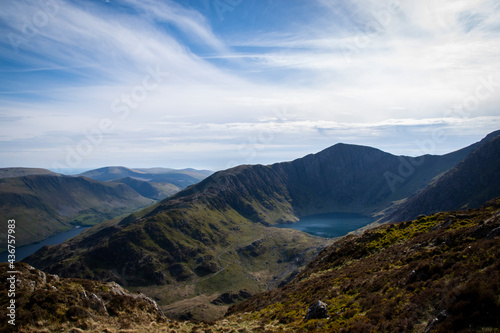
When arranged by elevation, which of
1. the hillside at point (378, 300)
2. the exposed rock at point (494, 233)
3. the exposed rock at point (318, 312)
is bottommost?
the exposed rock at point (318, 312)

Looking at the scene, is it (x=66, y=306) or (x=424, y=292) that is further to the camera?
(x=66, y=306)

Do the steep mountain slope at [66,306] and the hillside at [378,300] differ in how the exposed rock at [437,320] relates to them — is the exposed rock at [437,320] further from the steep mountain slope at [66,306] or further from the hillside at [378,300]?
the steep mountain slope at [66,306]

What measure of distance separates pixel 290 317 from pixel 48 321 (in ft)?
97.6

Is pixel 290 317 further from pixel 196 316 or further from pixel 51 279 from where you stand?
pixel 196 316

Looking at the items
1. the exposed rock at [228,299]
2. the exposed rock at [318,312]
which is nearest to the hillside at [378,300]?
the exposed rock at [318,312]

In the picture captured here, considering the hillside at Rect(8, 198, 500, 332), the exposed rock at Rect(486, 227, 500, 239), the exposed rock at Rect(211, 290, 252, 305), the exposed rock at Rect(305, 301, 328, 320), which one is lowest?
the exposed rock at Rect(211, 290, 252, 305)

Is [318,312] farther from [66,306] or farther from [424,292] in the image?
[66,306]

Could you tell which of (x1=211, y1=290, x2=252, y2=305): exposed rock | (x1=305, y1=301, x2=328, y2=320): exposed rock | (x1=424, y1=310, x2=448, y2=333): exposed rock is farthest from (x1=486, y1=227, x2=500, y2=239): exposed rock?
(x1=211, y1=290, x2=252, y2=305): exposed rock

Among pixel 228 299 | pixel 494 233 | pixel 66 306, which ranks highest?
pixel 494 233

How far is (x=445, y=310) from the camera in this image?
17.8 m

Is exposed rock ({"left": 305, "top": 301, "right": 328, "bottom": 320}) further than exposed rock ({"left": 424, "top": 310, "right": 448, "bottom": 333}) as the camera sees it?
Yes

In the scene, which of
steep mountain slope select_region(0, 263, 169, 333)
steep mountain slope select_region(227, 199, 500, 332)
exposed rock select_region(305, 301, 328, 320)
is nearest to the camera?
steep mountain slope select_region(227, 199, 500, 332)

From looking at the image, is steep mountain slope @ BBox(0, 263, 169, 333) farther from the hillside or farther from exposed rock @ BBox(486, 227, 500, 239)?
exposed rock @ BBox(486, 227, 500, 239)

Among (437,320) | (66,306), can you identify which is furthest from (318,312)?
(66,306)
